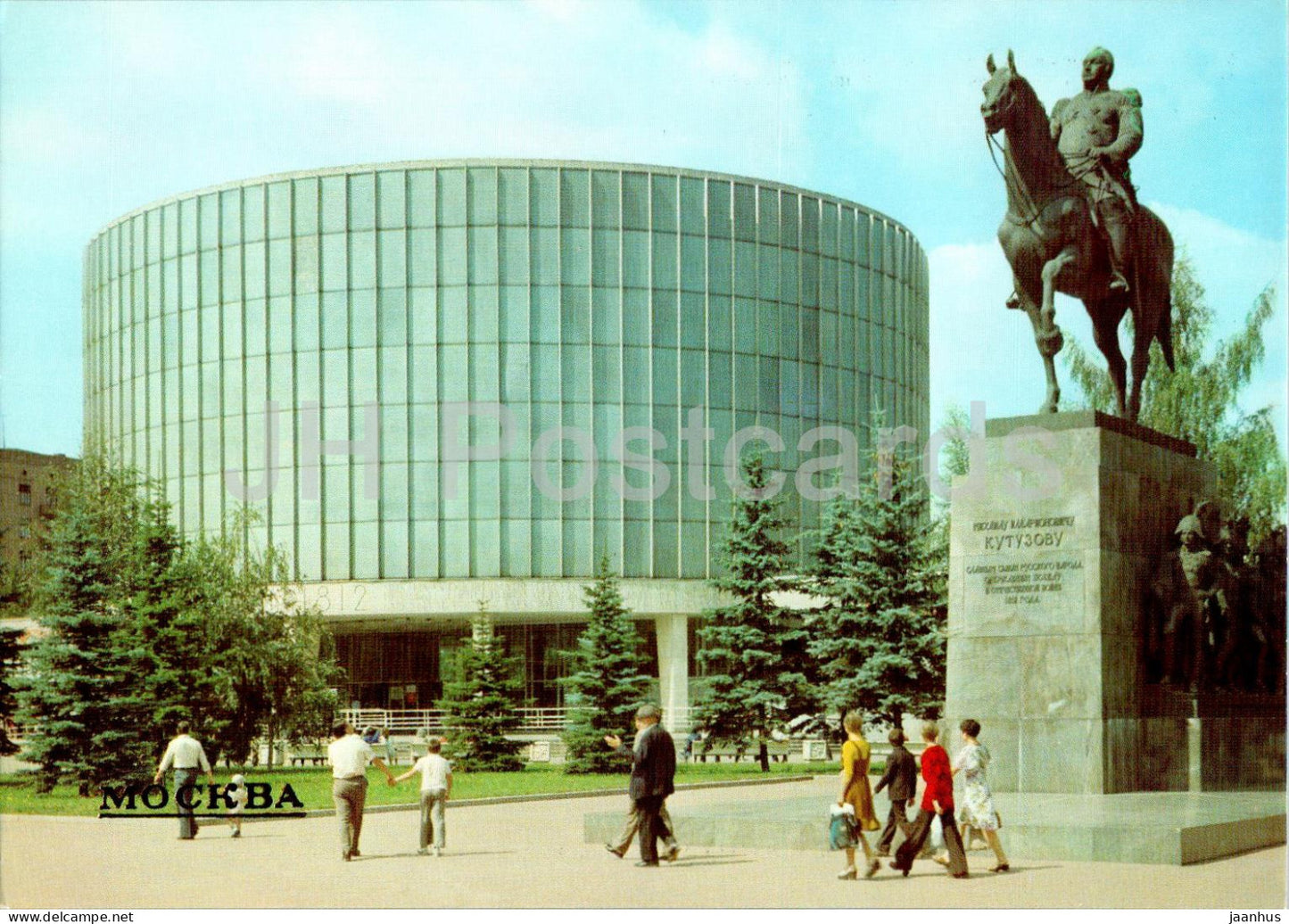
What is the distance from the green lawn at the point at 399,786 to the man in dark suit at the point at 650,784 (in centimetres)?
1151

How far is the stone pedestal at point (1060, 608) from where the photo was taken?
18.8 metres

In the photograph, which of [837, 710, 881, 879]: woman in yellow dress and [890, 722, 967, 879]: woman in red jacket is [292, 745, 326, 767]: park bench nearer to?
[837, 710, 881, 879]: woman in yellow dress

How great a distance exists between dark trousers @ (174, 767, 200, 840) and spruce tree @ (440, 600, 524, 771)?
714 inches

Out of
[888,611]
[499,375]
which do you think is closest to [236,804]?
[888,611]

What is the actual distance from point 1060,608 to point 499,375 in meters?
42.6

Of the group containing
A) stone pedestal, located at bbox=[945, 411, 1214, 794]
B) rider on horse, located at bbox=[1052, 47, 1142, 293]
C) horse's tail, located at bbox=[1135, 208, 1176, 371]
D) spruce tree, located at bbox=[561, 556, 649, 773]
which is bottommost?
spruce tree, located at bbox=[561, 556, 649, 773]

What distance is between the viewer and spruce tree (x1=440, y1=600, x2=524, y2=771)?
38969mm

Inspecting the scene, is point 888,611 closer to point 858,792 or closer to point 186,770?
point 186,770

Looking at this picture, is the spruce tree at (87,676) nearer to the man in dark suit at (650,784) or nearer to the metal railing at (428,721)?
the man in dark suit at (650,784)

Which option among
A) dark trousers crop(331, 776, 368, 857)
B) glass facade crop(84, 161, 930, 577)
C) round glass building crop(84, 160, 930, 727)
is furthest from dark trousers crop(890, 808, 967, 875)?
glass facade crop(84, 161, 930, 577)

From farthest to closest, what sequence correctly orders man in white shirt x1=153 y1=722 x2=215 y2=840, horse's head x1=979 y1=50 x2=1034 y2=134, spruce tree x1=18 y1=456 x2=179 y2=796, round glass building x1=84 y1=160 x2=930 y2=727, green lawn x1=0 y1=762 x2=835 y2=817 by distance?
1. round glass building x1=84 y1=160 x2=930 y2=727
2. spruce tree x1=18 y1=456 x2=179 y2=796
3. green lawn x1=0 y1=762 x2=835 y2=817
4. man in white shirt x1=153 y1=722 x2=215 y2=840
5. horse's head x1=979 y1=50 x2=1034 y2=134

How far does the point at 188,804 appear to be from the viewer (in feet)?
65.2

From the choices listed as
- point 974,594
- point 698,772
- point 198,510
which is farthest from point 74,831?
point 198,510

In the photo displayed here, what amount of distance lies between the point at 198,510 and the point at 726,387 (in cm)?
1987
